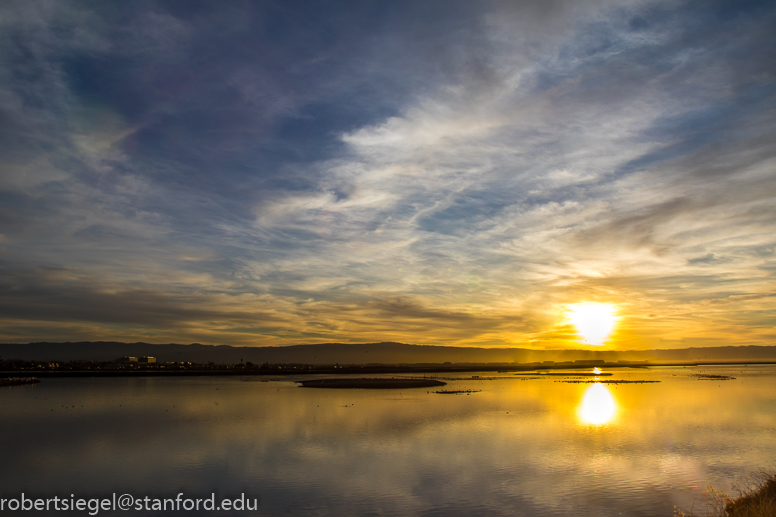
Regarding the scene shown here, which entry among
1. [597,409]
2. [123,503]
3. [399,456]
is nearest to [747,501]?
[399,456]

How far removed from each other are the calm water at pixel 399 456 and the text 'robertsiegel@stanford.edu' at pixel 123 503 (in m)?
Answer: 0.63

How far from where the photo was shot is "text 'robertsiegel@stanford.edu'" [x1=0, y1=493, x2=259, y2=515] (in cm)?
2044

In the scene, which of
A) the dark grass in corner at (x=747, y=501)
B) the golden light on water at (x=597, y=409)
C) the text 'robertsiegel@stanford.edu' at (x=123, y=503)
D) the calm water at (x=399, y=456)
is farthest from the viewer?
the golden light on water at (x=597, y=409)

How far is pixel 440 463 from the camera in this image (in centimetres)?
2777

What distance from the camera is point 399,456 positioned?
2972cm

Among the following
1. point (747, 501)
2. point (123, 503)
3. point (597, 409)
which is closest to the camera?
point (747, 501)

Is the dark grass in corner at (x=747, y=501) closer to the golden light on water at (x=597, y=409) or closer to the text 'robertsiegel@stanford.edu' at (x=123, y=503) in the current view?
the text 'robertsiegel@stanford.edu' at (x=123, y=503)

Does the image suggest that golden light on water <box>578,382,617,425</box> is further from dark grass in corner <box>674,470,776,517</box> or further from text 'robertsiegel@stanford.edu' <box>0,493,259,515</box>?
text 'robertsiegel@stanford.edu' <box>0,493,259,515</box>

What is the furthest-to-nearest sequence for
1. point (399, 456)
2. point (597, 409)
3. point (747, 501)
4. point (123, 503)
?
point (597, 409), point (399, 456), point (123, 503), point (747, 501)

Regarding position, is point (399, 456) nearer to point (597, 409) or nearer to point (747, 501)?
point (747, 501)

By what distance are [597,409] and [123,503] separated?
51340 millimetres

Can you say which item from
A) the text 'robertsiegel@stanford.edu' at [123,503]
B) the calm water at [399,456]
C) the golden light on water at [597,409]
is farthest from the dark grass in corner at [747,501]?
the golden light on water at [597,409]

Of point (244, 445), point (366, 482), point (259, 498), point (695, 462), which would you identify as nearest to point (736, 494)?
point (695, 462)

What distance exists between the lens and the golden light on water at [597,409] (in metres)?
47.3
